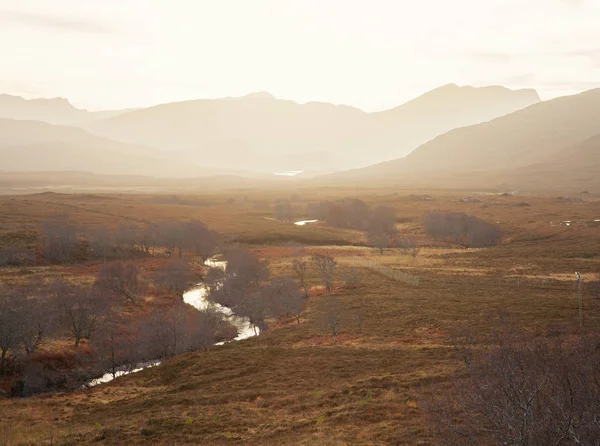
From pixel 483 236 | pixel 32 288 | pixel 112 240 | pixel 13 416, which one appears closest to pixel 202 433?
pixel 13 416

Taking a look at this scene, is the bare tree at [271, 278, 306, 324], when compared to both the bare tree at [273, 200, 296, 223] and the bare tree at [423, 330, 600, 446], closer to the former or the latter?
the bare tree at [423, 330, 600, 446]

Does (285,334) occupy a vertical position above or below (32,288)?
below

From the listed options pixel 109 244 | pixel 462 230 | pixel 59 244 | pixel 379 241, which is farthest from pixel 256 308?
pixel 462 230

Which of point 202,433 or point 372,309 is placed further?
point 372,309

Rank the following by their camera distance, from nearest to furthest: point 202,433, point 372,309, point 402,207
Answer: point 202,433 → point 372,309 → point 402,207

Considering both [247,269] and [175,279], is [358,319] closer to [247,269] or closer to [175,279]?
[247,269]

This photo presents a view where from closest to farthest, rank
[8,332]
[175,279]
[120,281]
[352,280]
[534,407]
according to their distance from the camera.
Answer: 1. [534,407]
2. [8,332]
3. [120,281]
4. [175,279]
5. [352,280]

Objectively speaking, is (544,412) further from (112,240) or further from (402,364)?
(112,240)
